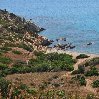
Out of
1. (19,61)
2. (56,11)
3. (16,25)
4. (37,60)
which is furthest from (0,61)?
(56,11)

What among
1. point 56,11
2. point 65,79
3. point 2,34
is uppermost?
point 56,11

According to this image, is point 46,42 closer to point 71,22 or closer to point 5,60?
point 5,60

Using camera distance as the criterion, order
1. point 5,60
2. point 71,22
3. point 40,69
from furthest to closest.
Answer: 1. point 71,22
2. point 5,60
3. point 40,69

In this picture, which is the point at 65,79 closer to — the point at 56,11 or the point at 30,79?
the point at 30,79

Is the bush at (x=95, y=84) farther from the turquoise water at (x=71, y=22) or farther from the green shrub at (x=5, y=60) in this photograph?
the turquoise water at (x=71, y=22)

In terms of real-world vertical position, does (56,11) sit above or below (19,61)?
above

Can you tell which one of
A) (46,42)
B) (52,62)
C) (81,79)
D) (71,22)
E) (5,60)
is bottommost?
(81,79)

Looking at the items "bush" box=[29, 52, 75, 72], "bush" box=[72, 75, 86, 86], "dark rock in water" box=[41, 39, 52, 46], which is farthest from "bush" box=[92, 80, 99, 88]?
"dark rock in water" box=[41, 39, 52, 46]

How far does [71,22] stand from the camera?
409 feet

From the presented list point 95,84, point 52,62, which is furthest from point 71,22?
point 95,84

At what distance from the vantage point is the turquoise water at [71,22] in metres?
97.1

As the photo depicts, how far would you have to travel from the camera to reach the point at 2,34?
8506cm

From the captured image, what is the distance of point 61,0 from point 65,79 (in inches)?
5983

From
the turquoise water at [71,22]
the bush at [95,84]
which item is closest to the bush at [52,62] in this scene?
the bush at [95,84]
